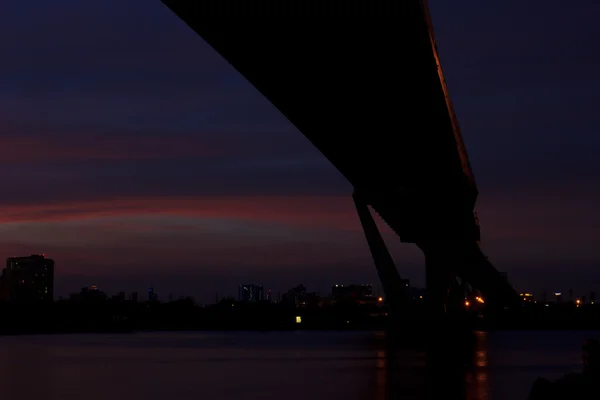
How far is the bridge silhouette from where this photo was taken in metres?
20.9

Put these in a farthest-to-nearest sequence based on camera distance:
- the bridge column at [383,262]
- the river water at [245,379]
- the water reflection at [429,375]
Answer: the bridge column at [383,262] < the river water at [245,379] < the water reflection at [429,375]

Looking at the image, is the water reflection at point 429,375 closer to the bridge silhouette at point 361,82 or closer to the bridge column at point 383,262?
the bridge column at point 383,262

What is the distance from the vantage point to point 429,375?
4562 cm

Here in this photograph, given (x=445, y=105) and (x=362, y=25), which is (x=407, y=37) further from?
(x=445, y=105)

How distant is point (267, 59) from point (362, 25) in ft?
8.01

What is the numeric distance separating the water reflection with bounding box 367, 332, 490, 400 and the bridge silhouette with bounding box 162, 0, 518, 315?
814cm

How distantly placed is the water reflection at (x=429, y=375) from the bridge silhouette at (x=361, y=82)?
320 inches

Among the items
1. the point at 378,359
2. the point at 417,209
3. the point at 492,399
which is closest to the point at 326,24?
the point at 492,399

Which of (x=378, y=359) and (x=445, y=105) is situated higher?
(x=445, y=105)

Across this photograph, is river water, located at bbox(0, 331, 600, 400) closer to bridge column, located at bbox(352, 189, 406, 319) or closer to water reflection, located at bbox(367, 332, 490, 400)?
water reflection, located at bbox(367, 332, 490, 400)

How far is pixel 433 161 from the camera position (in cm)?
4138

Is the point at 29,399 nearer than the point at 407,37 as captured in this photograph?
No

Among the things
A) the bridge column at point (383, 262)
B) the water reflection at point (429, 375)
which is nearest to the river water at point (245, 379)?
the water reflection at point (429, 375)

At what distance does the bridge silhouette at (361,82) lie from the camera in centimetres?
2094
